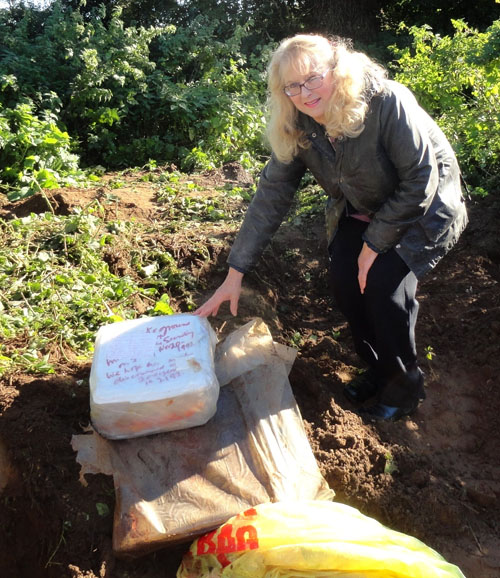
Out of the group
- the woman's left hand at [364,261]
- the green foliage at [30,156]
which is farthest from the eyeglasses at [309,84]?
the green foliage at [30,156]

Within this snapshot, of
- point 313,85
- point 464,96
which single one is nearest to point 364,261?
point 313,85

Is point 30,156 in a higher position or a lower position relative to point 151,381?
lower

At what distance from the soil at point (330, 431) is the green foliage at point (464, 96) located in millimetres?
895

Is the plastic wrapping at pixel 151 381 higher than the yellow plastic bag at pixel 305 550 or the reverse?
higher

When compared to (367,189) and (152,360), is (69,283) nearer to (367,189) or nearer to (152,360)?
(152,360)

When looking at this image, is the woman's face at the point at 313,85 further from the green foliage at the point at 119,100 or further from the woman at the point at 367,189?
the green foliage at the point at 119,100

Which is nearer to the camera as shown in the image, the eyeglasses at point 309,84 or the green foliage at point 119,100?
the eyeglasses at point 309,84

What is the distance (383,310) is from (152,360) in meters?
1.02

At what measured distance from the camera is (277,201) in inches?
111

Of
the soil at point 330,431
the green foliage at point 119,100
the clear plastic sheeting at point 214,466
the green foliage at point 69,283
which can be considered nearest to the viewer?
the clear plastic sheeting at point 214,466

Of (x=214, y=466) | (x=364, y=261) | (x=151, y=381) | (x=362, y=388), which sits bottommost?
(x=362, y=388)

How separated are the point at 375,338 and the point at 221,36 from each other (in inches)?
325

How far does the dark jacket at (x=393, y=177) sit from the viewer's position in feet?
7.76

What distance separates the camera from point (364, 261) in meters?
2.59
